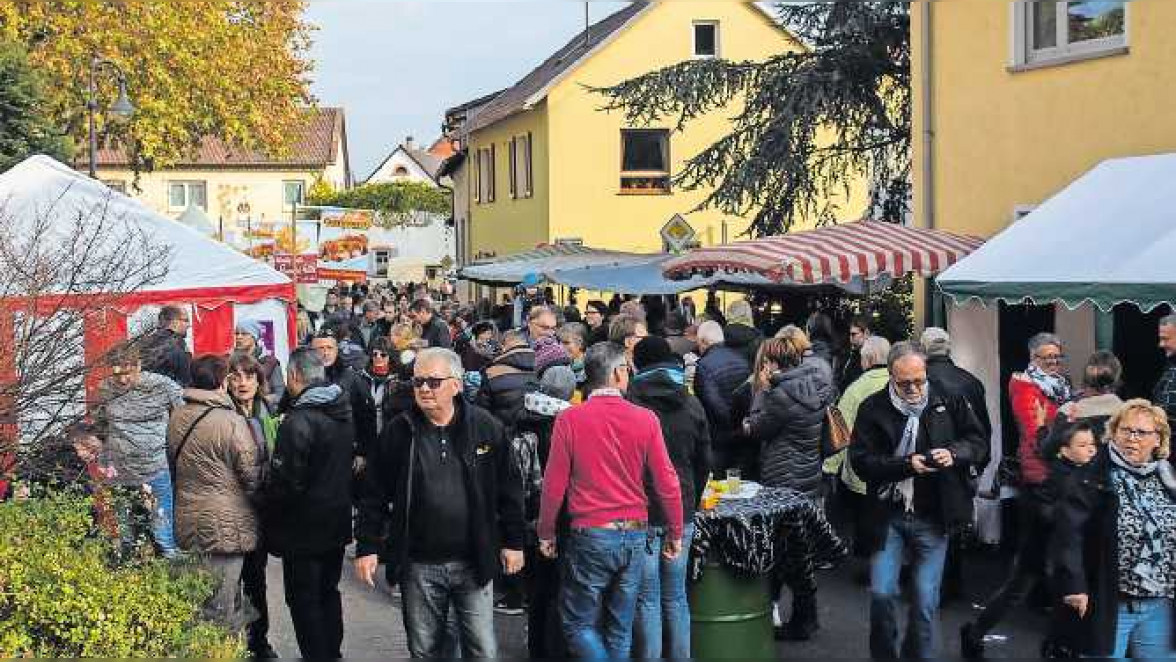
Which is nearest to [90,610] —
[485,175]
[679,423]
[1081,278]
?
[679,423]

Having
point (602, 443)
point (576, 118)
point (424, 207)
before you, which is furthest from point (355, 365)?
point (424, 207)

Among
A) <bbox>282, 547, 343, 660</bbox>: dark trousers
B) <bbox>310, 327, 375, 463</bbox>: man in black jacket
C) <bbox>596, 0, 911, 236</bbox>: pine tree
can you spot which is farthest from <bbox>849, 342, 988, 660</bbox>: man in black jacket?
<bbox>596, 0, 911, 236</bbox>: pine tree

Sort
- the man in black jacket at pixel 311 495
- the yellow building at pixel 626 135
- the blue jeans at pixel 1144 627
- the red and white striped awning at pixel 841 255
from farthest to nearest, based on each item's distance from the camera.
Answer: the yellow building at pixel 626 135 < the red and white striped awning at pixel 841 255 < the man in black jacket at pixel 311 495 < the blue jeans at pixel 1144 627

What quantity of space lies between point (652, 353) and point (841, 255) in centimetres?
539

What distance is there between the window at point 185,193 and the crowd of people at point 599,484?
230 feet

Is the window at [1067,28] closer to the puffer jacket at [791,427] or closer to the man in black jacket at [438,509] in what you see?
the puffer jacket at [791,427]

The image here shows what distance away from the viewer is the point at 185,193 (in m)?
77.1

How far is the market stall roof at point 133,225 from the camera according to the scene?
13344 millimetres

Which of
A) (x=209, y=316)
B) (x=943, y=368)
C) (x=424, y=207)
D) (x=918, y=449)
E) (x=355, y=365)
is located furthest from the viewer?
(x=424, y=207)

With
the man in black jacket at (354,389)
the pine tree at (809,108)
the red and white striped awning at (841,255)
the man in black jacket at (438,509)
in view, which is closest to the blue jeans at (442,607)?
the man in black jacket at (438,509)

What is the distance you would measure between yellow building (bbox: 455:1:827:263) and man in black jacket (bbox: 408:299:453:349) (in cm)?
2073

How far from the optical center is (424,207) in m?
81.4

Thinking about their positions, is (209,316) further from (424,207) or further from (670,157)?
(424,207)

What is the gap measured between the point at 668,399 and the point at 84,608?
3129mm
